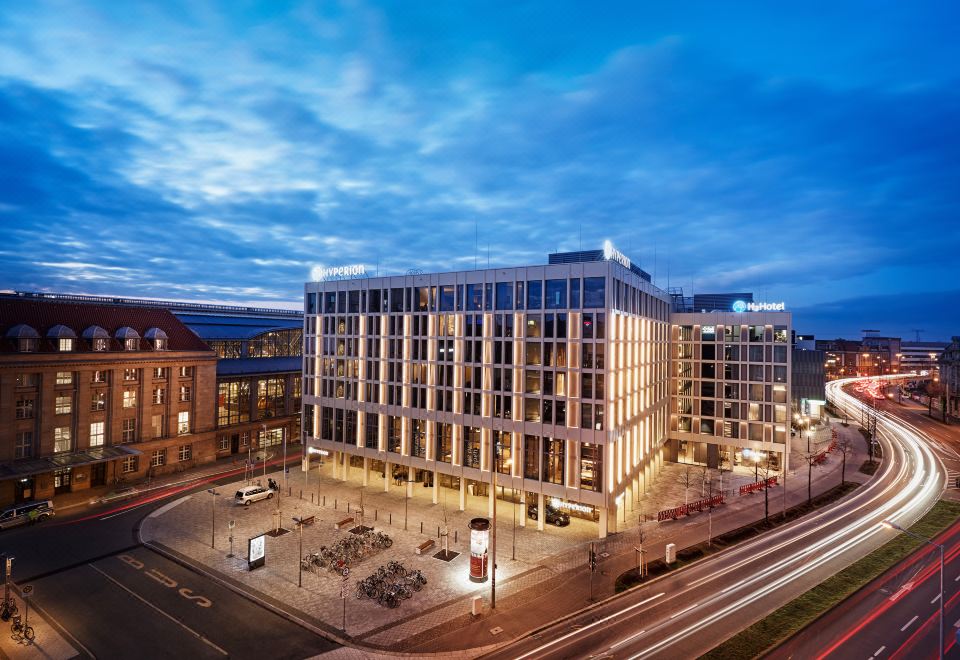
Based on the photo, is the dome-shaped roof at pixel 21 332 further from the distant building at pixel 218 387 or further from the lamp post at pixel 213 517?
the lamp post at pixel 213 517

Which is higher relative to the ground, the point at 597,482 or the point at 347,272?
the point at 347,272

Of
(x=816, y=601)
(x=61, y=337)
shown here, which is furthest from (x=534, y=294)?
(x=61, y=337)

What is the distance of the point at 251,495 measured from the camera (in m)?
59.4

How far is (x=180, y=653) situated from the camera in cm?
3109

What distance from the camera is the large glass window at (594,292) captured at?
51469mm

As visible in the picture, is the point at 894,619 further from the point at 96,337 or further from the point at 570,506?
the point at 96,337

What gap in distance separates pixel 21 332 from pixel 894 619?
296 feet

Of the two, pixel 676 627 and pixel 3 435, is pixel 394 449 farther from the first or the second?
pixel 3 435

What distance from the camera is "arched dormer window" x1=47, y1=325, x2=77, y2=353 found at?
61.2 metres

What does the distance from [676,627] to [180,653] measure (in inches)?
1304

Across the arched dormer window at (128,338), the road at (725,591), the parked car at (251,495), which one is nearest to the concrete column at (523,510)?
the road at (725,591)

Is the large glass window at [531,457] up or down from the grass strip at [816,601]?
up

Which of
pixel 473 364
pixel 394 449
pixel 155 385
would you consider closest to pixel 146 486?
pixel 155 385

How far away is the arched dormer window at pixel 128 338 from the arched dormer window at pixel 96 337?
6.10ft
